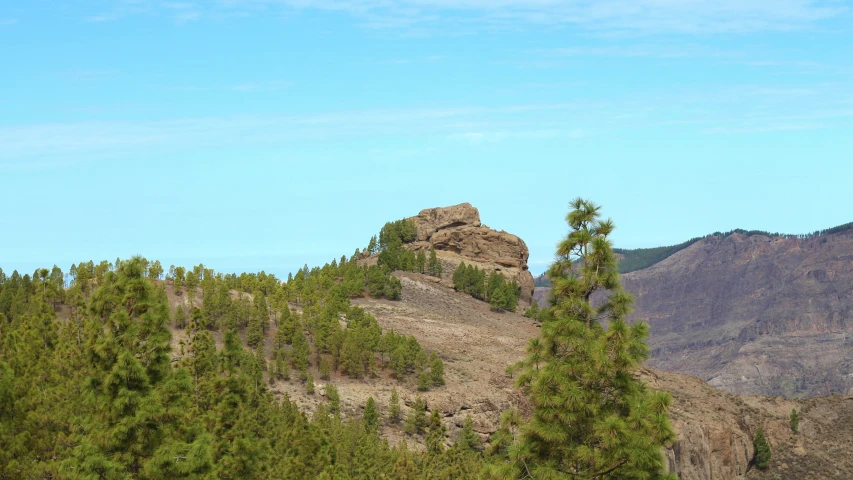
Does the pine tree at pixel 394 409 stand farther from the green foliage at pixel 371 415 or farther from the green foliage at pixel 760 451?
the green foliage at pixel 760 451

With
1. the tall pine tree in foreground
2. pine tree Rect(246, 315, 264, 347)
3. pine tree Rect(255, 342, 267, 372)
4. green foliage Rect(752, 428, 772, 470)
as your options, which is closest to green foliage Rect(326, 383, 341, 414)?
pine tree Rect(255, 342, 267, 372)

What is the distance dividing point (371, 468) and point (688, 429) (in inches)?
3069

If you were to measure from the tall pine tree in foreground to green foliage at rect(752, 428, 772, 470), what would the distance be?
163019 millimetres

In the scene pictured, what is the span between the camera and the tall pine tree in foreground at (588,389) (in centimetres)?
3400

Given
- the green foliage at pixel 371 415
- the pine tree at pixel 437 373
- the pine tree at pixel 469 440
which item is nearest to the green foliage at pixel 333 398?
the green foliage at pixel 371 415

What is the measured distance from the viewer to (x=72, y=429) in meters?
60.9

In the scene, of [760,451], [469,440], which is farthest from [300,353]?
[760,451]

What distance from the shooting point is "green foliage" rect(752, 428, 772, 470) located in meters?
188

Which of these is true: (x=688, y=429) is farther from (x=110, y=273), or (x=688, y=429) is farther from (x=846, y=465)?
(x=110, y=273)

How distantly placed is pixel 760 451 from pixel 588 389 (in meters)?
165

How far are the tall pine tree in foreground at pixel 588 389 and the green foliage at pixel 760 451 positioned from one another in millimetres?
163019

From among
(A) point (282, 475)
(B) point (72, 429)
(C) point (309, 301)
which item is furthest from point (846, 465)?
(B) point (72, 429)

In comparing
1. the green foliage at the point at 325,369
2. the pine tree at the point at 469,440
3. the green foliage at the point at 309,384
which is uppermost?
the green foliage at the point at 325,369

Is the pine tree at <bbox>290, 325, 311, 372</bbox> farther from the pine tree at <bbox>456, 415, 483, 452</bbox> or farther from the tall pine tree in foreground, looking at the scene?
the tall pine tree in foreground
